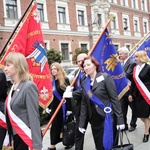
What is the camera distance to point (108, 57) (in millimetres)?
4707

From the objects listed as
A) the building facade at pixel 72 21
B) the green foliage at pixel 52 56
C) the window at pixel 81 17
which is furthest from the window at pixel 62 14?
the green foliage at pixel 52 56

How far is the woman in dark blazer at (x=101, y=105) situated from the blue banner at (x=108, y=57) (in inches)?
41.8

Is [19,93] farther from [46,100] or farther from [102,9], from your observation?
[102,9]

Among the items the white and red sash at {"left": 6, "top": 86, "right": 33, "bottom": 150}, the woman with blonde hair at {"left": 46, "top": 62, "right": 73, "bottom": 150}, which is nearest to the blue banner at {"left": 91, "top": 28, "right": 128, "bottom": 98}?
the woman with blonde hair at {"left": 46, "top": 62, "right": 73, "bottom": 150}

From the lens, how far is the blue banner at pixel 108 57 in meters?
4.62

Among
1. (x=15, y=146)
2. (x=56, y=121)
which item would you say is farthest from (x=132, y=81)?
(x=15, y=146)

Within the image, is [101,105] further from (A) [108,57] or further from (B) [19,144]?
(A) [108,57]

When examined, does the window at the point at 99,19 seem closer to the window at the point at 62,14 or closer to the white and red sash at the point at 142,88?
the window at the point at 62,14

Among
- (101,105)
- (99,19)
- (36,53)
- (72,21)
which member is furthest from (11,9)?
(101,105)

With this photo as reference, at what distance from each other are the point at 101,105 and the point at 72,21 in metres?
28.3

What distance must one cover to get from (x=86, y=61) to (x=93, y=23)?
30.0 m

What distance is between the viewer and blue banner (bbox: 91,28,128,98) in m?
4.62

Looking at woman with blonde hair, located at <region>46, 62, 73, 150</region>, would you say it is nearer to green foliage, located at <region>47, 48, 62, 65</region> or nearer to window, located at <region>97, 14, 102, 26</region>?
green foliage, located at <region>47, 48, 62, 65</region>

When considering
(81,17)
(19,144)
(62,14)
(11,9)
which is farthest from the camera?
(81,17)
